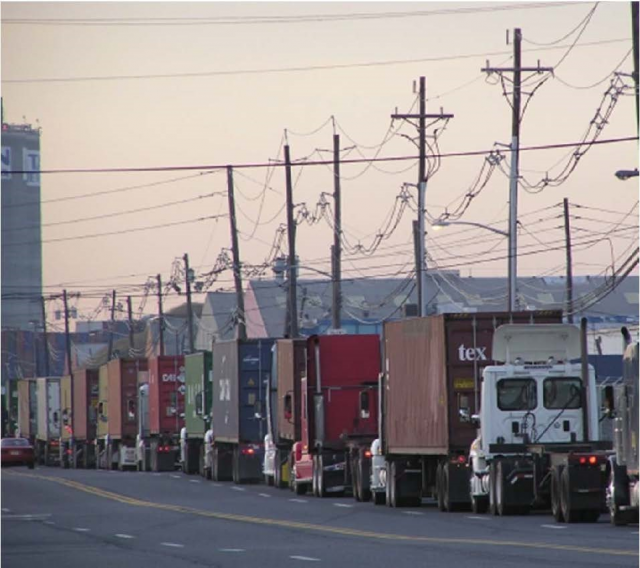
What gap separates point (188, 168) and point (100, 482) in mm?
9705

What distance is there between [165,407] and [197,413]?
5.46m

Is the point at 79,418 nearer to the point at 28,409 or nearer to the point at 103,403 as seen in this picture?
the point at 103,403

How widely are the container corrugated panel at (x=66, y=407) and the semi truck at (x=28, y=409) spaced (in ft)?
23.0

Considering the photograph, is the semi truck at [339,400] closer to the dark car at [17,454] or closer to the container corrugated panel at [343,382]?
the container corrugated panel at [343,382]

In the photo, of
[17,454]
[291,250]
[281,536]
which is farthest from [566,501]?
[17,454]

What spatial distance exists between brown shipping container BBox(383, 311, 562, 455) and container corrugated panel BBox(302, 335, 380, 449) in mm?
5499

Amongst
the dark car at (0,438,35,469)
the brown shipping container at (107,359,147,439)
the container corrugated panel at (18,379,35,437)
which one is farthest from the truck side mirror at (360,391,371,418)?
the container corrugated panel at (18,379,35,437)

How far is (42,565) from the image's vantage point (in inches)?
877

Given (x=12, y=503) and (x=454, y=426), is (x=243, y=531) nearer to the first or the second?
(x=454, y=426)

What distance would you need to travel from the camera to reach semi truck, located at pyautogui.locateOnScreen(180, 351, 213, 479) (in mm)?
58188

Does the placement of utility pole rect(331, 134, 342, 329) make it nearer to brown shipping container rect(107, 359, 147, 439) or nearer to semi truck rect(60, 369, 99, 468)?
brown shipping container rect(107, 359, 147, 439)

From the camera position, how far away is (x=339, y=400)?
41.0 meters

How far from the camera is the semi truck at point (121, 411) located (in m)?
71.3

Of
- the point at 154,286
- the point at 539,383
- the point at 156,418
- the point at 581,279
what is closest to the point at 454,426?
the point at 539,383
